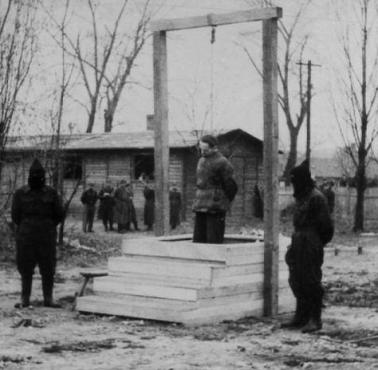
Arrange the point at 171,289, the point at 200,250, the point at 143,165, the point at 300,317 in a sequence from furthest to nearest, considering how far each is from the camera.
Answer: the point at 143,165, the point at 200,250, the point at 171,289, the point at 300,317

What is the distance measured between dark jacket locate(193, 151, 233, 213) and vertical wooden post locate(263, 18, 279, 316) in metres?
0.55

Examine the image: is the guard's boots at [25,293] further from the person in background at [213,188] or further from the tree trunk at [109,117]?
the tree trunk at [109,117]

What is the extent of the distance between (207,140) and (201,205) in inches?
33.5

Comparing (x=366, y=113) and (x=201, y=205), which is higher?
(x=366, y=113)

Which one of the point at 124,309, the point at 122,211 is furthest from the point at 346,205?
the point at 124,309

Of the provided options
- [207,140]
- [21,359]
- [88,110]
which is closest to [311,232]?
[207,140]

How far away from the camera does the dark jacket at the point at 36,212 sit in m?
12.2

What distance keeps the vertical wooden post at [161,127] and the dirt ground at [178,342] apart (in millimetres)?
1816

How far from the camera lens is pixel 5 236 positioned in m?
21.2

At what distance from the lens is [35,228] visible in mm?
12188

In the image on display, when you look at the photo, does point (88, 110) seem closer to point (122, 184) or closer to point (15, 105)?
point (122, 184)

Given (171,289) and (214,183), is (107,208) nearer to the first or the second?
(214,183)

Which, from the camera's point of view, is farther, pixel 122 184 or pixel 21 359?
pixel 122 184

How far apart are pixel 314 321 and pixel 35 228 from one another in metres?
3.96
